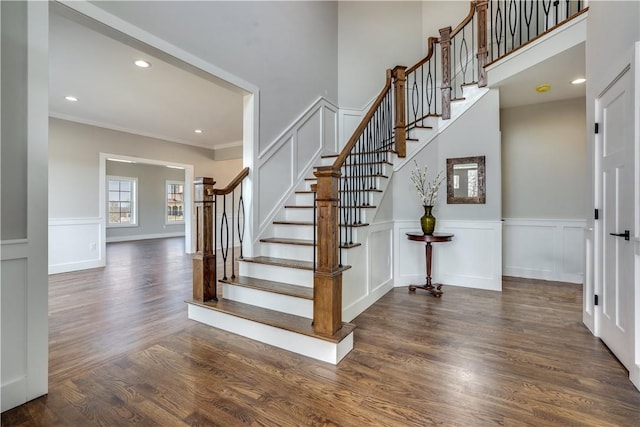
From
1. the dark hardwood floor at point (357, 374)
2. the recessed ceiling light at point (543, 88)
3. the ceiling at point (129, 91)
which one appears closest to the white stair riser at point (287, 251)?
the dark hardwood floor at point (357, 374)

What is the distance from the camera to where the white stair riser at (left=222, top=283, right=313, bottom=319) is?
2438 mm

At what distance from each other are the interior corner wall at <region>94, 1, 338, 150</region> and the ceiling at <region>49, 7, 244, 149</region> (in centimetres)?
23

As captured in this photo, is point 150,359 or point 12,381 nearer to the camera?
point 12,381

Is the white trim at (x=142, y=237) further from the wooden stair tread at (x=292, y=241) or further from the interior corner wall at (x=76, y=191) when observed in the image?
the wooden stair tread at (x=292, y=241)

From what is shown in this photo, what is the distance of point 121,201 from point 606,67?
1111 cm

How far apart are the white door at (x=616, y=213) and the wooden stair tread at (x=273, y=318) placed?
1.82m

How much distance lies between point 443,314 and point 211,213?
2.53 m

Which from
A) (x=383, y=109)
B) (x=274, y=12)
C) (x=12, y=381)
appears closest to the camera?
(x=12, y=381)

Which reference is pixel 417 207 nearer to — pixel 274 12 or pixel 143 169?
pixel 274 12

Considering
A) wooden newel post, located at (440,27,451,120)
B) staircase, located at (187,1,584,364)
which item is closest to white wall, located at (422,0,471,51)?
staircase, located at (187,1,584,364)

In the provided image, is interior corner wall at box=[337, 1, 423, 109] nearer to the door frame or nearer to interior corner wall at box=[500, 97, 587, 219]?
A: interior corner wall at box=[500, 97, 587, 219]

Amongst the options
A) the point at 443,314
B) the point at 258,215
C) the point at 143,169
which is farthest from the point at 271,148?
the point at 143,169

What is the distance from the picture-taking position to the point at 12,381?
1.58 metres

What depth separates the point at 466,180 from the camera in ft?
12.8
